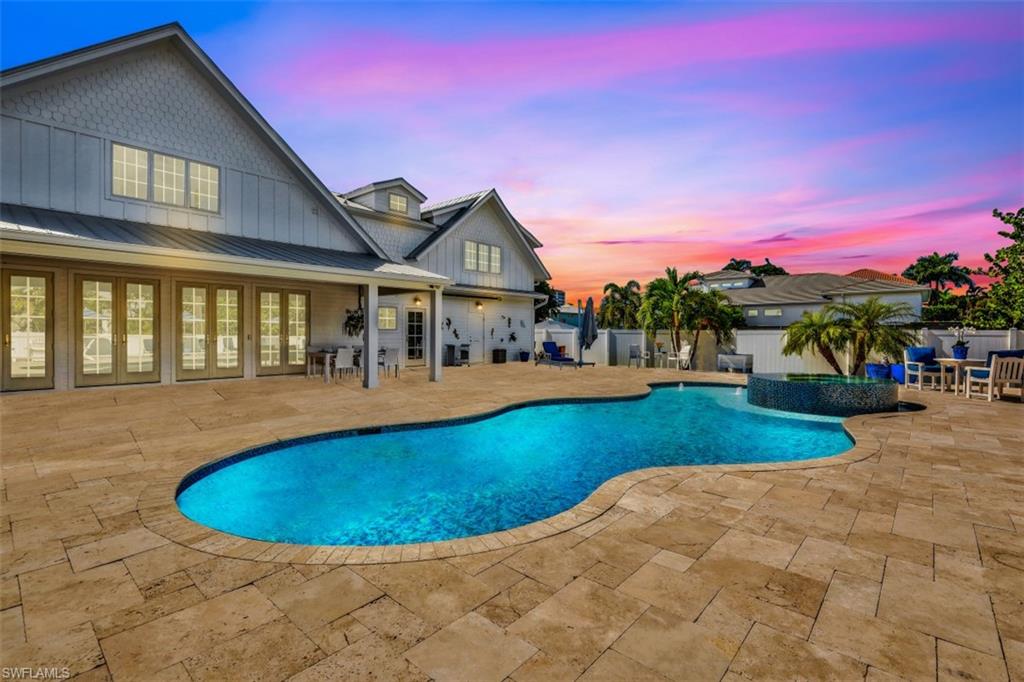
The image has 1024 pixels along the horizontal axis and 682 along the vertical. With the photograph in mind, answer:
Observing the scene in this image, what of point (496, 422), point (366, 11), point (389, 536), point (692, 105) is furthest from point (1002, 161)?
point (389, 536)

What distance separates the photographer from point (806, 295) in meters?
30.1

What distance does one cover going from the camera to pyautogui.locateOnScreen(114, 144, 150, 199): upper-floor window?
31.6ft

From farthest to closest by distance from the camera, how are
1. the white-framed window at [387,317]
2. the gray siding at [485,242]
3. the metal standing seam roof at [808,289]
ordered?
the metal standing seam roof at [808,289], the gray siding at [485,242], the white-framed window at [387,317]

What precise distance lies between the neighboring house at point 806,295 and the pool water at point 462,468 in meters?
23.0

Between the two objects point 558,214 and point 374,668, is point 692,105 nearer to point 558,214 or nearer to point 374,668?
point 558,214

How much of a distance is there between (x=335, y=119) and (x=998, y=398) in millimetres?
18799

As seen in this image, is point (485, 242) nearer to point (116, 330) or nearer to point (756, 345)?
point (756, 345)

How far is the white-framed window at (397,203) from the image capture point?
15977 mm

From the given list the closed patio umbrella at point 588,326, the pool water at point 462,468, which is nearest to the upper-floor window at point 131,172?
the pool water at point 462,468

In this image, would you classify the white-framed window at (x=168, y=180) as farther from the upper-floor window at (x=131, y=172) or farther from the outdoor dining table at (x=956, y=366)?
the outdoor dining table at (x=956, y=366)

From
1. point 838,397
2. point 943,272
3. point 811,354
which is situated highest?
point 943,272

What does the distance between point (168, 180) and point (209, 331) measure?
3.50 m

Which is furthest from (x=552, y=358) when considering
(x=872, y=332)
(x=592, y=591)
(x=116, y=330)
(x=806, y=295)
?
(x=806, y=295)

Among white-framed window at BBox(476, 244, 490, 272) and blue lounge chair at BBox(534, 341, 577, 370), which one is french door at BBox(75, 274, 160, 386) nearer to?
white-framed window at BBox(476, 244, 490, 272)
